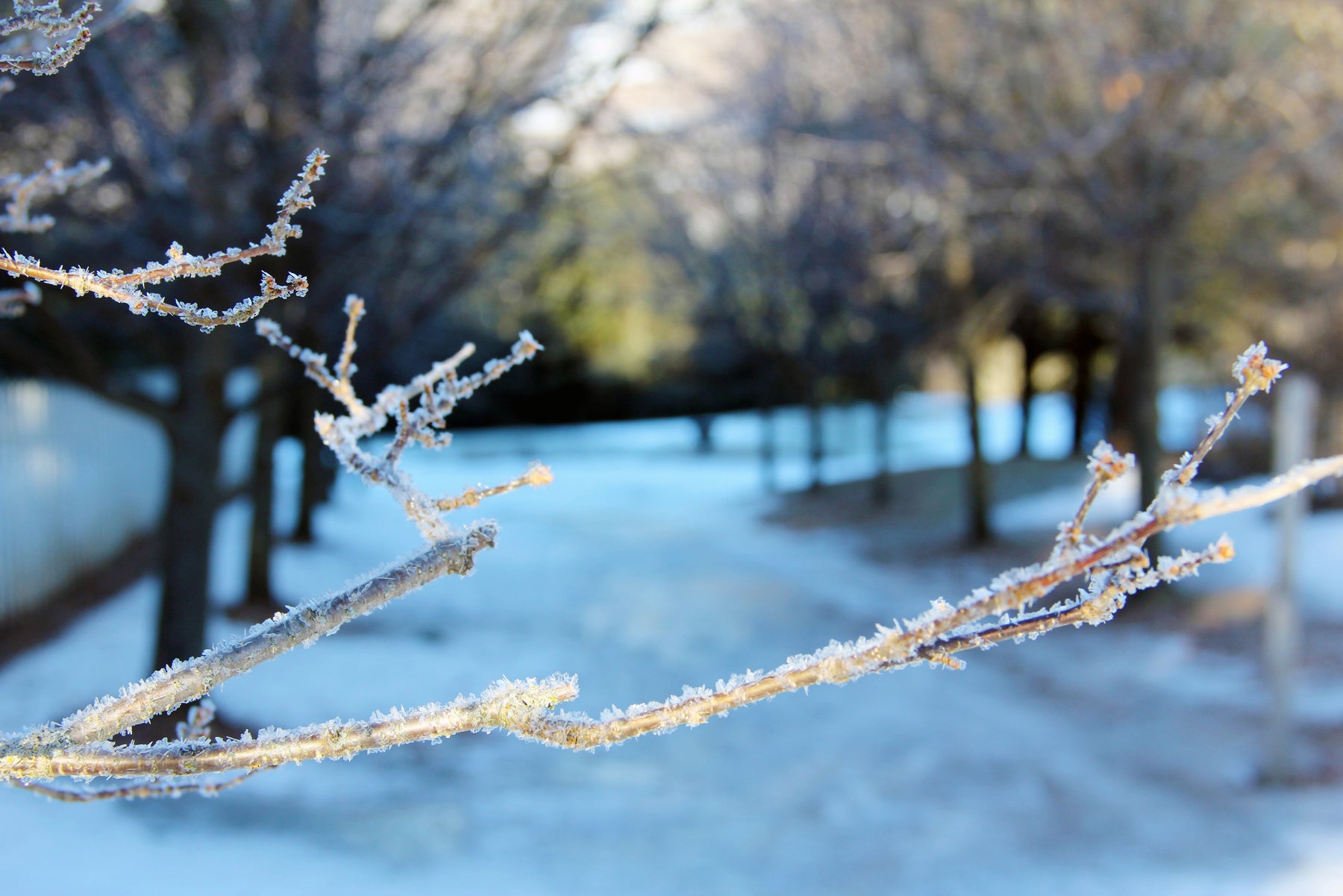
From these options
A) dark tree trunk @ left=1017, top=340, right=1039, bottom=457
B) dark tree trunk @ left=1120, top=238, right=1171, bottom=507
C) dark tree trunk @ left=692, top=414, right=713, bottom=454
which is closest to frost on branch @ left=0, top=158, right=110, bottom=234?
dark tree trunk @ left=1120, top=238, right=1171, bottom=507

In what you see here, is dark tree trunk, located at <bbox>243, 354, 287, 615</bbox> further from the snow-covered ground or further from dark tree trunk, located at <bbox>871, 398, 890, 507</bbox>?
dark tree trunk, located at <bbox>871, 398, 890, 507</bbox>

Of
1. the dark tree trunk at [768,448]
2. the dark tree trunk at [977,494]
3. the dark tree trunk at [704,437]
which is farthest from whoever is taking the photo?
the dark tree trunk at [704,437]

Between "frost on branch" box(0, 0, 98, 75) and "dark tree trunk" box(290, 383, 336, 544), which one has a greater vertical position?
"dark tree trunk" box(290, 383, 336, 544)

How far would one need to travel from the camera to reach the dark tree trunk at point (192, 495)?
6188mm

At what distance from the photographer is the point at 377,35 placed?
287 inches

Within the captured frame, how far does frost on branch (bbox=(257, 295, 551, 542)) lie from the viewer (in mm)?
1622

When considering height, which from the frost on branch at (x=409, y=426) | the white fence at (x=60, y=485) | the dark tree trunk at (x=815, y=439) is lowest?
the frost on branch at (x=409, y=426)

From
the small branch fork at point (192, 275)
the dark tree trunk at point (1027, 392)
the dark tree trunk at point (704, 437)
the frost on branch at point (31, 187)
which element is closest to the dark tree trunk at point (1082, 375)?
the dark tree trunk at point (1027, 392)

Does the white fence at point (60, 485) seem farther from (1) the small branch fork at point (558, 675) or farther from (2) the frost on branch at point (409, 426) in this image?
(1) the small branch fork at point (558, 675)

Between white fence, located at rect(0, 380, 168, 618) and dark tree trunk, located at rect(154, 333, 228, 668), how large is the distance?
1.82 m

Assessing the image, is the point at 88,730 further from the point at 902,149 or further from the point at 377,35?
the point at 902,149

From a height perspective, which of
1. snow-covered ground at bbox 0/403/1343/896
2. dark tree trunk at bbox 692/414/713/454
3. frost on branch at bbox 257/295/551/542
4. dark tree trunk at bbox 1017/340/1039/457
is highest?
dark tree trunk at bbox 692/414/713/454

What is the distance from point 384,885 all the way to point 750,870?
1.45m

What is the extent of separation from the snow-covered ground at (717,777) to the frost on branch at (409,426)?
3.12 metres
